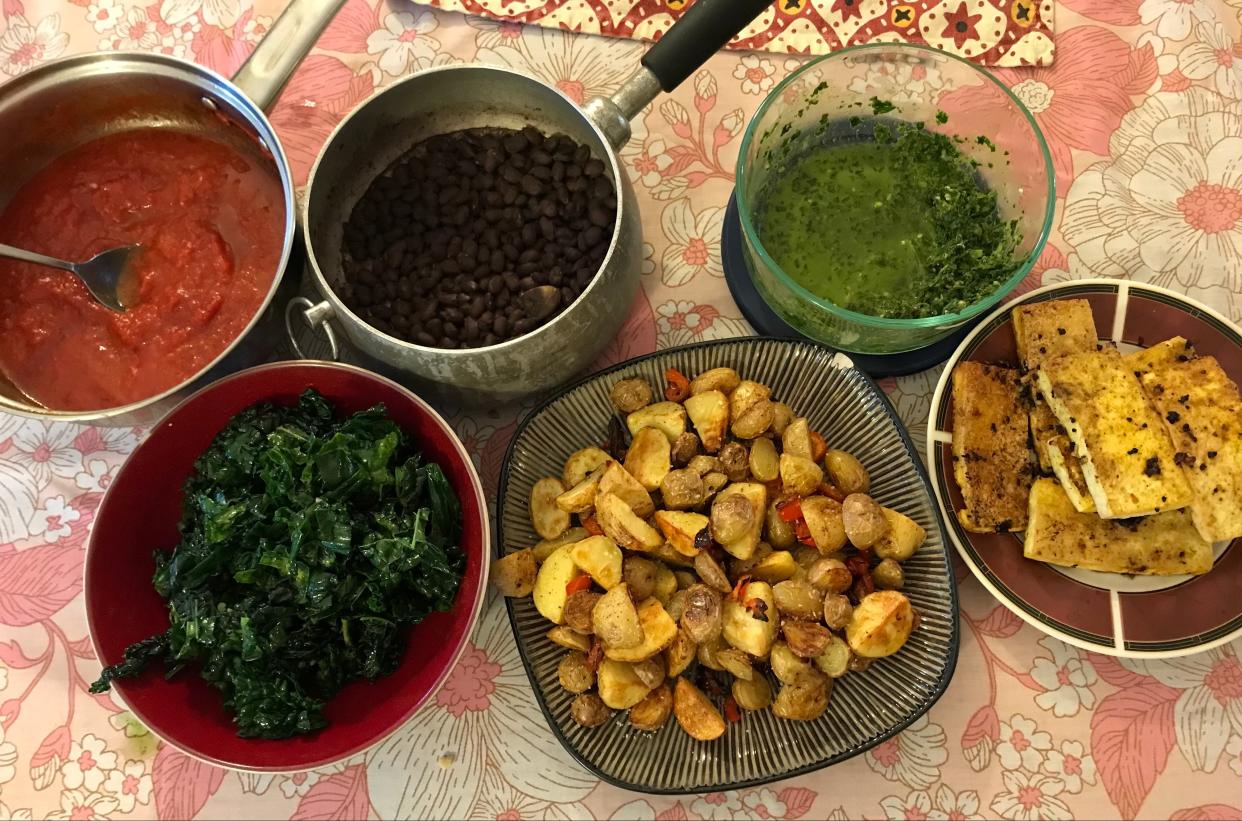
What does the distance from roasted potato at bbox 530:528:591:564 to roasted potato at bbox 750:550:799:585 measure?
28 cm

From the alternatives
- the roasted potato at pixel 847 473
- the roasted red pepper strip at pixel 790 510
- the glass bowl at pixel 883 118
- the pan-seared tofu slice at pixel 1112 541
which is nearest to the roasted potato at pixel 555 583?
the roasted red pepper strip at pixel 790 510

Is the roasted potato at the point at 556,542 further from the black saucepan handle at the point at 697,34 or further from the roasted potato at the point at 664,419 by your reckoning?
the black saucepan handle at the point at 697,34

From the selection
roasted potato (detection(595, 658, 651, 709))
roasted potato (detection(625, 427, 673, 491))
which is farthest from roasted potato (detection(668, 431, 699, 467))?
roasted potato (detection(595, 658, 651, 709))

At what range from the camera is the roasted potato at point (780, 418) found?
134 cm

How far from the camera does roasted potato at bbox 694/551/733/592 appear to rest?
123 cm

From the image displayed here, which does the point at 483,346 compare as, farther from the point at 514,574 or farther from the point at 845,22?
the point at 845,22

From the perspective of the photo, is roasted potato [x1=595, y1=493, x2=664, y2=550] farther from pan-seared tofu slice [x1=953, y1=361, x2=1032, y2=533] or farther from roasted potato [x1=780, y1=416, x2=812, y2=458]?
pan-seared tofu slice [x1=953, y1=361, x2=1032, y2=533]

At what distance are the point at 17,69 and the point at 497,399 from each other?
1.23m

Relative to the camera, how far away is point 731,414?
4.41 feet

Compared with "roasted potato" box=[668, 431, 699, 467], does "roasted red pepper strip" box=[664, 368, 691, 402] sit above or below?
above

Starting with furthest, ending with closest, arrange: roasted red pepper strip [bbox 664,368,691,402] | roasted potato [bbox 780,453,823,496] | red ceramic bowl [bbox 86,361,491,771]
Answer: roasted red pepper strip [bbox 664,368,691,402]
roasted potato [bbox 780,453,823,496]
red ceramic bowl [bbox 86,361,491,771]

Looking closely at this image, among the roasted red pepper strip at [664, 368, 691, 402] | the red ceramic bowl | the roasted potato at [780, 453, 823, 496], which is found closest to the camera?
the red ceramic bowl

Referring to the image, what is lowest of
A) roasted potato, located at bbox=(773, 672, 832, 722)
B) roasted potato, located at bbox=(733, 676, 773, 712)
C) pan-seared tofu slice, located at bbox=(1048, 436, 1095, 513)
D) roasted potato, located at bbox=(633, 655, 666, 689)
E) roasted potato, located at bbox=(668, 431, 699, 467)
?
roasted potato, located at bbox=(733, 676, 773, 712)

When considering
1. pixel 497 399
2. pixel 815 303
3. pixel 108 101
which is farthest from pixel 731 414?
pixel 108 101
